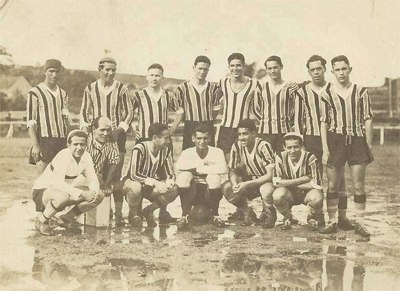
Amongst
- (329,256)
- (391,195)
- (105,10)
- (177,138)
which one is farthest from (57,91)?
(391,195)

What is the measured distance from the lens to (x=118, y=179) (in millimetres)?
3043

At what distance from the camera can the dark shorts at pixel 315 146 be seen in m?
3.03

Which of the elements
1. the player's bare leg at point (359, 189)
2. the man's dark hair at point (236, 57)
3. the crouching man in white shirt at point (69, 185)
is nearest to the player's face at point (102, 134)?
the crouching man in white shirt at point (69, 185)

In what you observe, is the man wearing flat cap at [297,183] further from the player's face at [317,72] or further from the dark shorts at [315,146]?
the player's face at [317,72]

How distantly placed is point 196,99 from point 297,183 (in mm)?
814

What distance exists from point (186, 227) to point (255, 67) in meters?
1.09

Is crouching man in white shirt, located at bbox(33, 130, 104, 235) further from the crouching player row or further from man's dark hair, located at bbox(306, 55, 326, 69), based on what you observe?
man's dark hair, located at bbox(306, 55, 326, 69)

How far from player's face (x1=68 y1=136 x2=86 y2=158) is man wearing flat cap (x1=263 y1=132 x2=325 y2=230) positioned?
3.60 ft

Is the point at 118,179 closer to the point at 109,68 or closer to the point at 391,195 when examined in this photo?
the point at 109,68

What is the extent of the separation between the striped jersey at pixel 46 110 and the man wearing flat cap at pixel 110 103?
145 millimetres

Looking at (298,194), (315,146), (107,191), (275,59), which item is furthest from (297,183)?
(107,191)

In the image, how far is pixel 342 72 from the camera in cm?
293

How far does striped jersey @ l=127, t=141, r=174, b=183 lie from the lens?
294cm

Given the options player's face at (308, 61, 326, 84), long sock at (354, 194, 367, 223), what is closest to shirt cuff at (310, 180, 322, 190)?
long sock at (354, 194, 367, 223)
